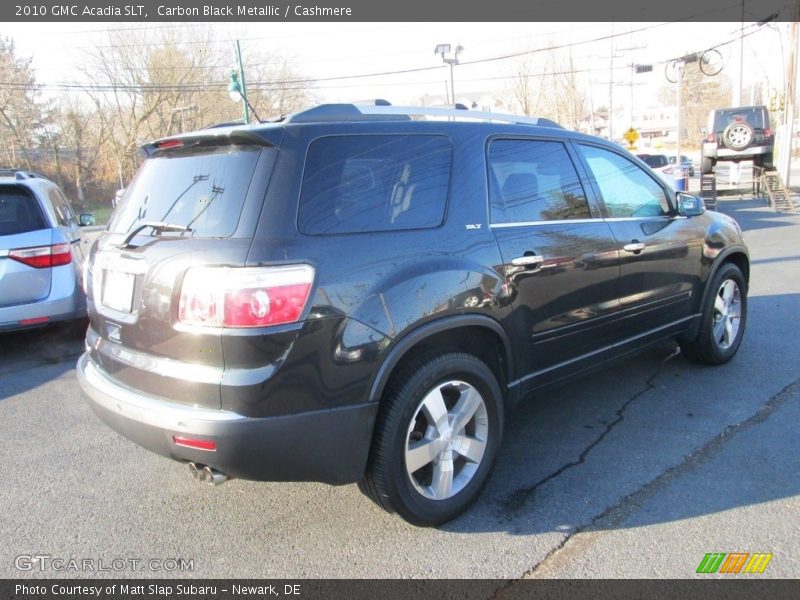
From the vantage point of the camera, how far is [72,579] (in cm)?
256

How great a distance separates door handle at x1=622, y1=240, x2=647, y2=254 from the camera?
3.83 metres

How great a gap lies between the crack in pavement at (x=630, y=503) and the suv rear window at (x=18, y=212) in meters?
5.12

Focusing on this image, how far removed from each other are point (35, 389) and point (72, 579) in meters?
2.84

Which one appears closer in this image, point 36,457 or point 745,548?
point 745,548

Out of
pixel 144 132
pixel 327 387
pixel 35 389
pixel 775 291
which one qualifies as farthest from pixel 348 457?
pixel 144 132

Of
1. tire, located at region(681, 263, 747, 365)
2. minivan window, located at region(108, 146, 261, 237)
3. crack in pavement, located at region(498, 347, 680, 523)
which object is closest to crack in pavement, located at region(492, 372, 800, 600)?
crack in pavement, located at region(498, 347, 680, 523)

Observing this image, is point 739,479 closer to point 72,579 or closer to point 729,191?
point 72,579

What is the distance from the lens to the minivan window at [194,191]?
8.28 feet

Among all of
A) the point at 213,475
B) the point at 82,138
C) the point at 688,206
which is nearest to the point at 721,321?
the point at 688,206

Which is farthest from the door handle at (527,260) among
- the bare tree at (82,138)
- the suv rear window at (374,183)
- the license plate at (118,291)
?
the bare tree at (82,138)

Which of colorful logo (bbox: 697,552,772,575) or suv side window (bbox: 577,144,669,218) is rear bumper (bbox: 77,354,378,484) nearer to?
colorful logo (bbox: 697,552,772,575)

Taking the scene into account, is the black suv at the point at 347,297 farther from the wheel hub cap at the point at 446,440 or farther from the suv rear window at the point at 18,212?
the suv rear window at the point at 18,212

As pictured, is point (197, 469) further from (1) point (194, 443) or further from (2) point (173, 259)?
(2) point (173, 259)

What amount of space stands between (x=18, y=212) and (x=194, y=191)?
3.70 metres
